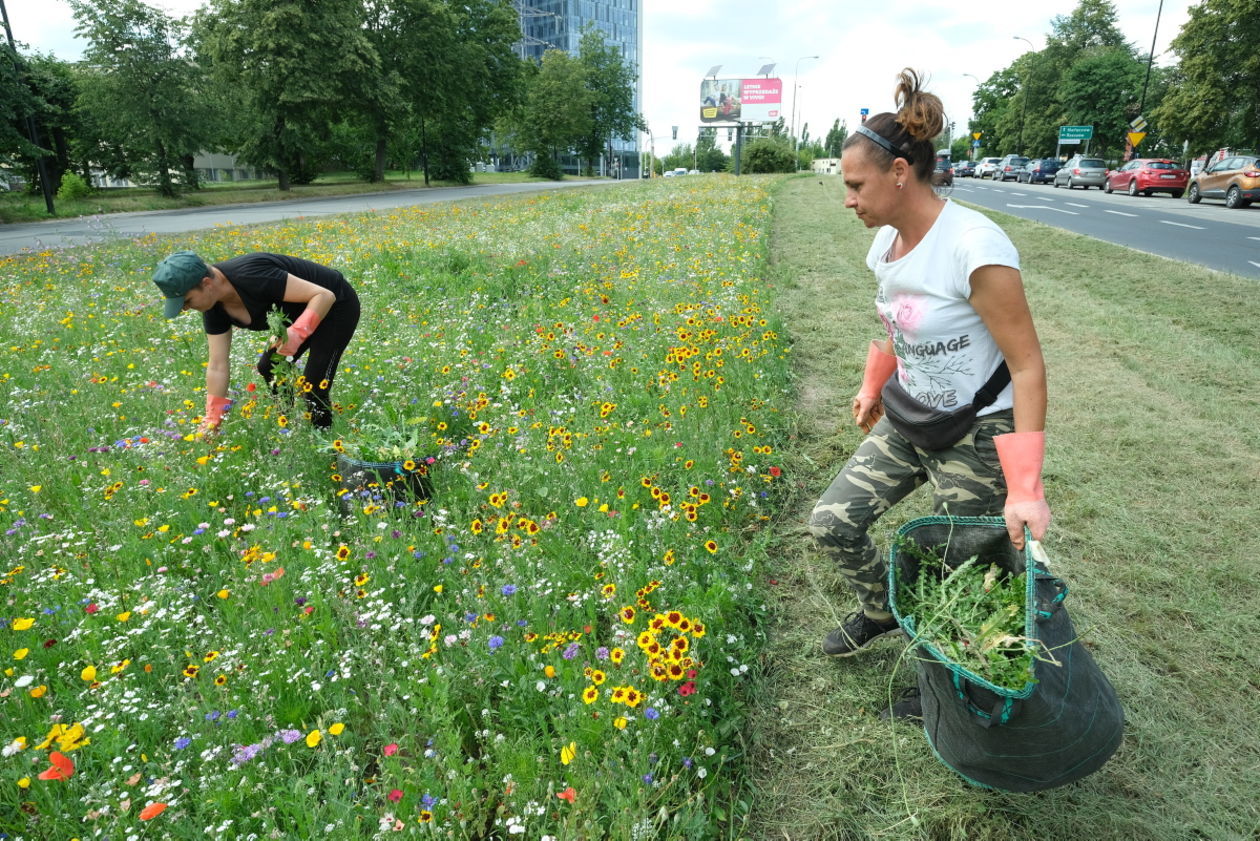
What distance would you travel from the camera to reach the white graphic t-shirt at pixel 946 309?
6.25 ft

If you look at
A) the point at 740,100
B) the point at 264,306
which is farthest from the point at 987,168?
the point at 264,306

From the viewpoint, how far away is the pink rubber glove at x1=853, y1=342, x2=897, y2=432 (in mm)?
2594

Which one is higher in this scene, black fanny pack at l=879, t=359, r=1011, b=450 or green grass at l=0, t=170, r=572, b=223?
green grass at l=0, t=170, r=572, b=223

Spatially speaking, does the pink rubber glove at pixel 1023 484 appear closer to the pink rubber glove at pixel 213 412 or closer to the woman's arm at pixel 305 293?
the woman's arm at pixel 305 293

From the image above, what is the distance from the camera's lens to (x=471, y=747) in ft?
7.83

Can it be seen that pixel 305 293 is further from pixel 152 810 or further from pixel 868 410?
pixel 868 410

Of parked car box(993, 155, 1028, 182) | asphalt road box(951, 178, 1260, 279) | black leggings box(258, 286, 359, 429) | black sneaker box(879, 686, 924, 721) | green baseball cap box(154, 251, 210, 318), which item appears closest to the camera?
black sneaker box(879, 686, 924, 721)

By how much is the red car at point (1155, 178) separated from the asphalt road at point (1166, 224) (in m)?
3.12

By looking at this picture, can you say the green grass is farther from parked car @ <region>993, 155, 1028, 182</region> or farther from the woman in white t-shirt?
parked car @ <region>993, 155, 1028, 182</region>

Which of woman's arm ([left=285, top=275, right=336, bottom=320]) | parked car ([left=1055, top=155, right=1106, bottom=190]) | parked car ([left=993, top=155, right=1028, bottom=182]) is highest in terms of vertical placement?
parked car ([left=993, top=155, right=1028, bottom=182])

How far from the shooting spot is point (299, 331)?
383 cm

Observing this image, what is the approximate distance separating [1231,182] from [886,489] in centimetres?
2820

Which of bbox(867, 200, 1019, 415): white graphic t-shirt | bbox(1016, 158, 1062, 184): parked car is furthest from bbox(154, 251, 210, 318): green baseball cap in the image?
bbox(1016, 158, 1062, 184): parked car

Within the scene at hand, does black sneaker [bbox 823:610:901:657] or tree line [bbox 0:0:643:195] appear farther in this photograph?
tree line [bbox 0:0:643:195]
